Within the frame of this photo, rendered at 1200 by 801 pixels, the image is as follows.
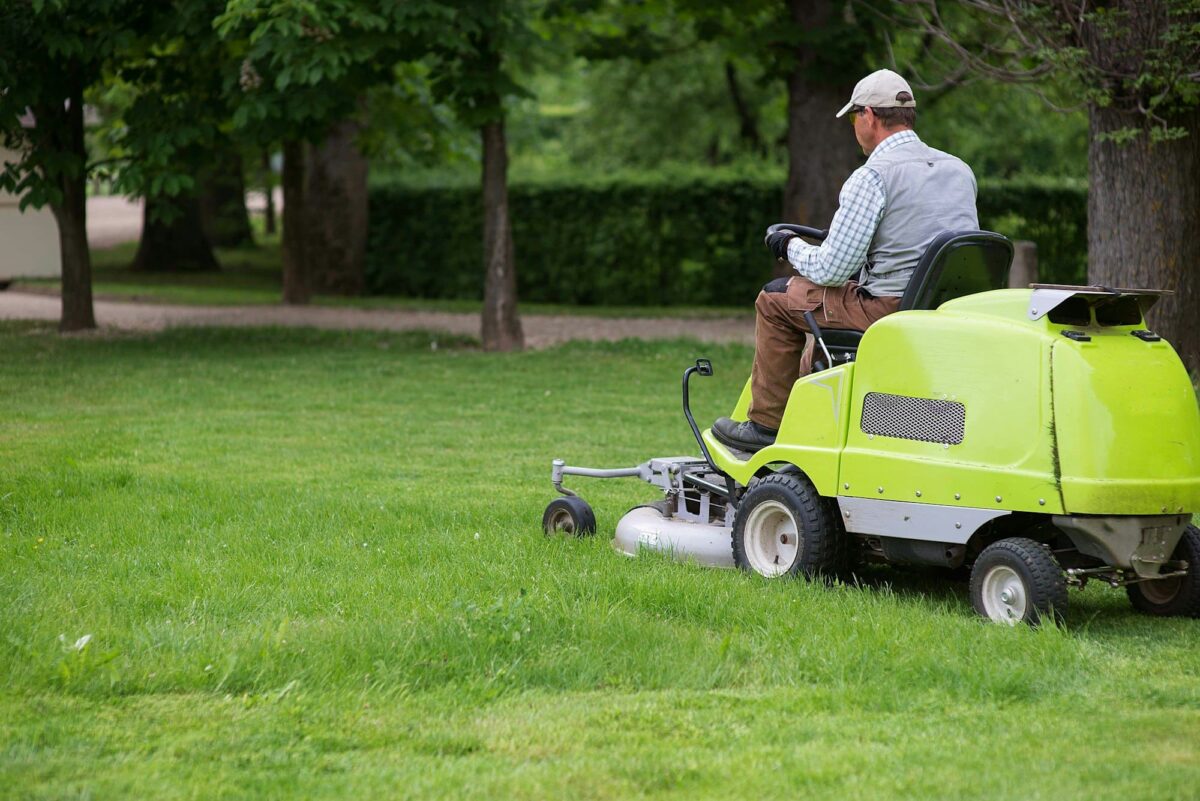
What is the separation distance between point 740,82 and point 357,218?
32.2ft

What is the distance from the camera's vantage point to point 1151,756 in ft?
13.2

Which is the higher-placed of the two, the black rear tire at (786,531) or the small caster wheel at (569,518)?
the black rear tire at (786,531)

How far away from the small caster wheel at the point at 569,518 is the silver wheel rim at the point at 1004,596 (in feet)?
6.57

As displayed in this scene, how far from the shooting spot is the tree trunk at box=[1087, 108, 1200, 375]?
1120cm

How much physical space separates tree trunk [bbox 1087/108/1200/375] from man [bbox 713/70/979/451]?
549cm

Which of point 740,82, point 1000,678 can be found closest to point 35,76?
point 1000,678

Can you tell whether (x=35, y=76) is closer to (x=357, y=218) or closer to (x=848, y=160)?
(x=848, y=160)

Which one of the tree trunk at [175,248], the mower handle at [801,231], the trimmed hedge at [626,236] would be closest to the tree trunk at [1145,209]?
the mower handle at [801,231]

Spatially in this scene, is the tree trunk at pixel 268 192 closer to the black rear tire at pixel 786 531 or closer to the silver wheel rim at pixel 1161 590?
the black rear tire at pixel 786 531

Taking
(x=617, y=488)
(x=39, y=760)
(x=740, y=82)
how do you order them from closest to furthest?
(x=39, y=760) → (x=617, y=488) → (x=740, y=82)

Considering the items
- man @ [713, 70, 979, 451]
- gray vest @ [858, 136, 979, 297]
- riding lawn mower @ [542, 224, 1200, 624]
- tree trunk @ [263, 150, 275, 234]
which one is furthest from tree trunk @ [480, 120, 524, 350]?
tree trunk @ [263, 150, 275, 234]

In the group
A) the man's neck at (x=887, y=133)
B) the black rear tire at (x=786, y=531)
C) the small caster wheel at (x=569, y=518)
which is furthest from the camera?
the small caster wheel at (x=569, y=518)

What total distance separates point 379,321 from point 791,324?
14.5 metres

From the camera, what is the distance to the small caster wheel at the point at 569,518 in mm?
6922
